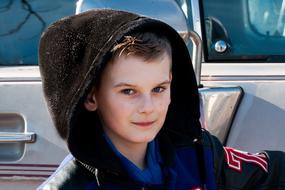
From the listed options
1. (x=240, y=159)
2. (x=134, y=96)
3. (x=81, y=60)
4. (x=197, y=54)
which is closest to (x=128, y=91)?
(x=134, y=96)

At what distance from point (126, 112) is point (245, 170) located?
14.2 inches

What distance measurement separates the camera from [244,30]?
2760mm

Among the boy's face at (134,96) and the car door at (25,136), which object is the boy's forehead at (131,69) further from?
the car door at (25,136)

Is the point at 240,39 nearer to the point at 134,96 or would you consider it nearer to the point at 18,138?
the point at 18,138

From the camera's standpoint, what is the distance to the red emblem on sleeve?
5.48 feet

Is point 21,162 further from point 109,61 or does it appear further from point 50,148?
point 109,61

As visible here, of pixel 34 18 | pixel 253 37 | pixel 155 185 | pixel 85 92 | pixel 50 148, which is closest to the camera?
pixel 85 92

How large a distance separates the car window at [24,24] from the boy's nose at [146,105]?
1.52 m

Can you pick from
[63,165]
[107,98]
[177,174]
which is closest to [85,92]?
[107,98]

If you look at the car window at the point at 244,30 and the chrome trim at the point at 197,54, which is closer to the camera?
the chrome trim at the point at 197,54

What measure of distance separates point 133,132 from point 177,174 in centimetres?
16

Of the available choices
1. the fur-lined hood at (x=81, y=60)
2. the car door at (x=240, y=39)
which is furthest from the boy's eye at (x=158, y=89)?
the car door at (x=240, y=39)

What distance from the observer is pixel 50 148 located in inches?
97.1

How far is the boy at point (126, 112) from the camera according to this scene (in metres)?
1.51
